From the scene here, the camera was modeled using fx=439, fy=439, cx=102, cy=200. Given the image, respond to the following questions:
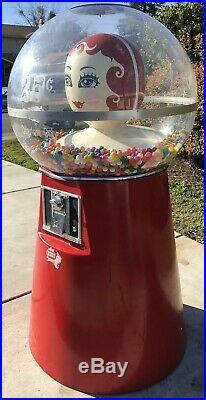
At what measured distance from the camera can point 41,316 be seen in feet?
7.91

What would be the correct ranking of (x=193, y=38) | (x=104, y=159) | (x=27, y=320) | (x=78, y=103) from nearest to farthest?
(x=104, y=159)
(x=78, y=103)
(x=27, y=320)
(x=193, y=38)

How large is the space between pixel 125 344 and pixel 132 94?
125 centimetres

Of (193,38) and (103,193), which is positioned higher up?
(193,38)

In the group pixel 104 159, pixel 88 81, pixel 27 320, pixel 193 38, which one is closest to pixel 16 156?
pixel 193 38

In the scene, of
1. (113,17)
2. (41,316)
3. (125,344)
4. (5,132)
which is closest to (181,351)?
(125,344)

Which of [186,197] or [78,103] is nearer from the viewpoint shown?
[78,103]

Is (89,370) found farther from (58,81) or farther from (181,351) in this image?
(58,81)

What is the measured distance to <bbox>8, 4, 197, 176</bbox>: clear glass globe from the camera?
2.03 m

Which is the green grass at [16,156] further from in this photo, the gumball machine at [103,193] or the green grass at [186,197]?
the gumball machine at [103,193]

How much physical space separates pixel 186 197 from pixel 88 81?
10.7 feet

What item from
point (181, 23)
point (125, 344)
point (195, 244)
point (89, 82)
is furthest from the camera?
point (181, 23)

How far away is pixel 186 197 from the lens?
5090 mm

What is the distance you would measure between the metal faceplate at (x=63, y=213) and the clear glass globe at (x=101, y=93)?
0.43 feet

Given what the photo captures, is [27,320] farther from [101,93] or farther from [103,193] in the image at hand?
[101,93]
